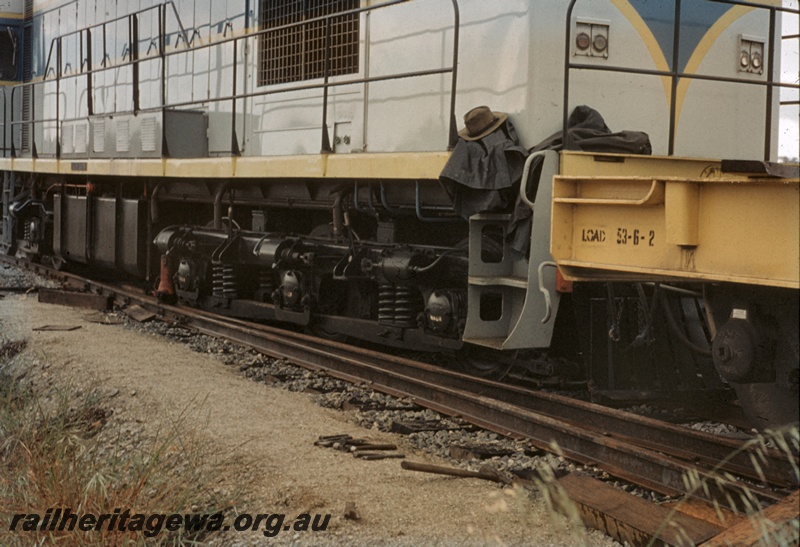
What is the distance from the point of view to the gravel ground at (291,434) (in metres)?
3.92

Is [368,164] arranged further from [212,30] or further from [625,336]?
[212,30]

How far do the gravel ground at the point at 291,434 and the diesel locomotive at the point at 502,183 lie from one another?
0.72m

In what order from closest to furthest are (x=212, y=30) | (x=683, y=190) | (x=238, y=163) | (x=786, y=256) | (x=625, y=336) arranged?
(x=786, y=256), (x=683, y=190), (x=625, y=336), (x=238, y=163), (x=212, y=30)

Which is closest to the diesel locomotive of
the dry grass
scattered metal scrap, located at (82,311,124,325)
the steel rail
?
the steel rail

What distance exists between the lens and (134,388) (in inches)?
262

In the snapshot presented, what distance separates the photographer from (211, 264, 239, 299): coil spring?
30.6 feet

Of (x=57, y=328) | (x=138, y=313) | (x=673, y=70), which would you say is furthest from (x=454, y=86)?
(x=138, y=313)

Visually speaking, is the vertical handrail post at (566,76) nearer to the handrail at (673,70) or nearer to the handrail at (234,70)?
the handrail at (673,70)

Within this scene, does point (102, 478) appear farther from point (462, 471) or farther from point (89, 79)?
point (89, 79)

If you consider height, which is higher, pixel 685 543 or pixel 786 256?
pixel 786 256

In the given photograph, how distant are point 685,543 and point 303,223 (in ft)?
19.5

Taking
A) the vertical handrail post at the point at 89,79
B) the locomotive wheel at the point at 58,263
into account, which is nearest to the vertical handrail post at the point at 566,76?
the vertical handrail post at the point at 89,79

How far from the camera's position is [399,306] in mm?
7129

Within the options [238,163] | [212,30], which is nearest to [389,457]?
[238,163]
